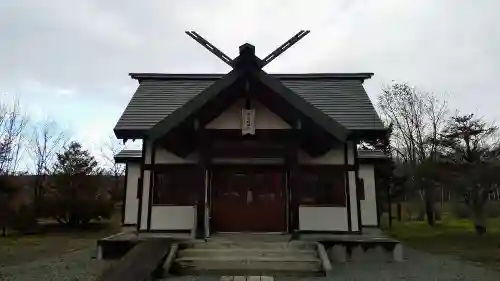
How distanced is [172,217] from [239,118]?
127 inches

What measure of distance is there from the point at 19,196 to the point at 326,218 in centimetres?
1789

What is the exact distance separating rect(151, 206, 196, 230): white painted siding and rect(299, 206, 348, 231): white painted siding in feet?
9.92

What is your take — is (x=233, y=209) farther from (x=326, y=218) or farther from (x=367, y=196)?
(x=367, y=196)

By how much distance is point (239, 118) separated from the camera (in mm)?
10844

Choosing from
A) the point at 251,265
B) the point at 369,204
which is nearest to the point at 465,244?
the point at 369,204

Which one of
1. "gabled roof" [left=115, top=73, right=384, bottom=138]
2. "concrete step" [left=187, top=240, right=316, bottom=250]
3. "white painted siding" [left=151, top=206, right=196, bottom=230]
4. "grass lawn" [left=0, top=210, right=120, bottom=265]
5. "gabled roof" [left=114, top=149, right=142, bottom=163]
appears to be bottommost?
"grass lawn" [left=0, top=210, right=120, bottom=265]

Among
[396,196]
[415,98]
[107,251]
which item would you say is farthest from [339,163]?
[415,98]

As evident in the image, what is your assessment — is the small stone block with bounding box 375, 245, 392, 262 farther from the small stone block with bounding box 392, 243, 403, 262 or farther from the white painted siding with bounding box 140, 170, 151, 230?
the white painted siding with bounding box 140, 170, 151, 230

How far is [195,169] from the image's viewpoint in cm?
1106

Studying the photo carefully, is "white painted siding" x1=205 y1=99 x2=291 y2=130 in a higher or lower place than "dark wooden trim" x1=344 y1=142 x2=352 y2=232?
higher

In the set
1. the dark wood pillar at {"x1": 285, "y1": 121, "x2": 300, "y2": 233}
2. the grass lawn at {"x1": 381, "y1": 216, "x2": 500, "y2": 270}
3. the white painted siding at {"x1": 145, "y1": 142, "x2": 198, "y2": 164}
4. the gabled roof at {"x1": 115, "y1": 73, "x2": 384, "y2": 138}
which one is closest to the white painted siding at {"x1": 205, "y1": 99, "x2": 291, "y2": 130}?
the dark wood pillar at {"x1": 285, "y1": 121, "x2": 300, "y2": 233}

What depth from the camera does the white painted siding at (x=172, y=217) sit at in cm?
1091

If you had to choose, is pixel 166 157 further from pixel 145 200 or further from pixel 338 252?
pixel 338 252

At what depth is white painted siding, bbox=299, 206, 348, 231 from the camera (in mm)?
10625
